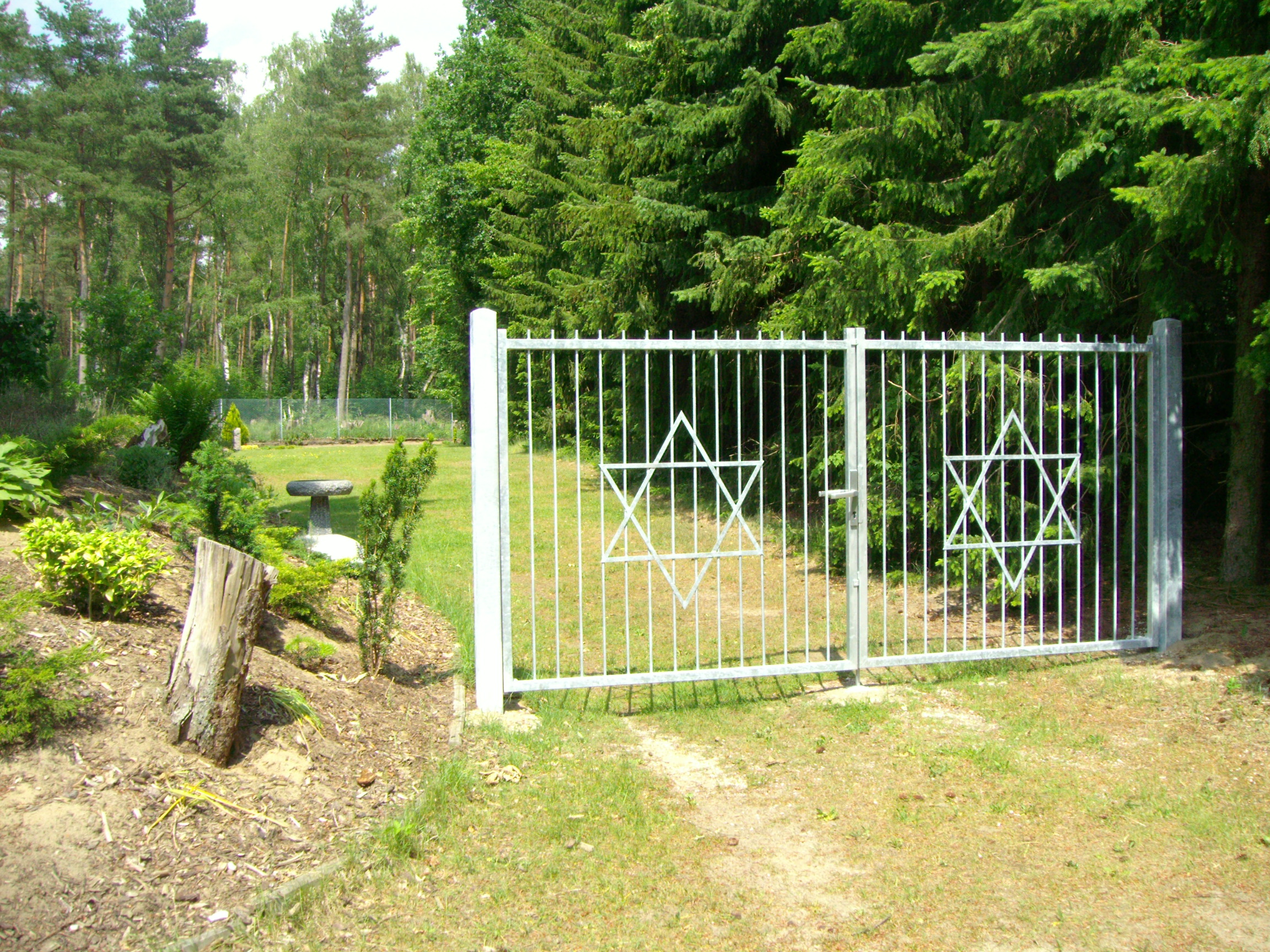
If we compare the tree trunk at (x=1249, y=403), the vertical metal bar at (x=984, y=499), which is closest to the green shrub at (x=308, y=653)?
the vertical metal bar at (x=984, y=499)

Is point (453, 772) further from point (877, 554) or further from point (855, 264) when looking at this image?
point (877, 554)

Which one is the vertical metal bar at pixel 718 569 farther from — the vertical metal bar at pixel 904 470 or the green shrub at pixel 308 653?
the green shrub at pixel 308 653

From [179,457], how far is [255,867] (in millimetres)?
7876

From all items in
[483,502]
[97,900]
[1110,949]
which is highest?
[483,502]

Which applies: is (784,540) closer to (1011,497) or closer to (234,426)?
(1011,497)

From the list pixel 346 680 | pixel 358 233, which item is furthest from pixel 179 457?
pixel 358 233

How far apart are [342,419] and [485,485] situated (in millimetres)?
34996

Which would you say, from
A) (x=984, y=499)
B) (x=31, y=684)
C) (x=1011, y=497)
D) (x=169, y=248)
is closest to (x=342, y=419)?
(x=169, y=248)

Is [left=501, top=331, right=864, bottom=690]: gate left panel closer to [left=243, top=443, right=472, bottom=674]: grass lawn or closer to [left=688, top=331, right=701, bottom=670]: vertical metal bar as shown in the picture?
[left=688, top=331, right=701, bottom=670]: vertical metal bar

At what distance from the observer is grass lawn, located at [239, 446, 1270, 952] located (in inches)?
129

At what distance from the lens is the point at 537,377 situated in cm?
2334

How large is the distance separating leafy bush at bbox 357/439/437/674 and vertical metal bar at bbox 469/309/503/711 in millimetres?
361

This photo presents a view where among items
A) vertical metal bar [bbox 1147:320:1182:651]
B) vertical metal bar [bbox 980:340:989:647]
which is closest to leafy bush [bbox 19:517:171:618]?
vertical metal bar [bbox 980:340:989:647]

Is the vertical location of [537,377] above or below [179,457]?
above
